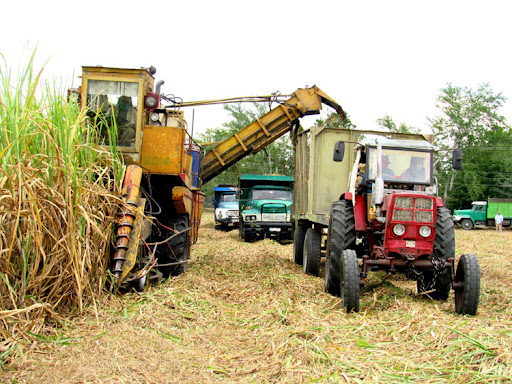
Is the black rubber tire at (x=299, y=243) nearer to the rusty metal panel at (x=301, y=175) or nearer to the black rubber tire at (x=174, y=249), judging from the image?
the rusty metal panel at (x=301, y=175)

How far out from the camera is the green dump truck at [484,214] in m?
31.8

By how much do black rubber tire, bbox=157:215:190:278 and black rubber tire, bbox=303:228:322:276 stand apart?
2296 mm

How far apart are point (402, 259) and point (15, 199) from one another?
13.1 ft

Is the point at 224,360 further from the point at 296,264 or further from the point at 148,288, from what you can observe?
the point at 296,264

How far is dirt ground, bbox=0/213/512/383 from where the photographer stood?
3.29 meters

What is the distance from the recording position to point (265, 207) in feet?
48.9

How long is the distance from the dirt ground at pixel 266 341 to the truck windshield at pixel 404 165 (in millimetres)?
1479

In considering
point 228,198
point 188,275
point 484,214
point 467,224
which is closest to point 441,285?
point 188,275

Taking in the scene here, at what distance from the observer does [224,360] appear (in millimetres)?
3656

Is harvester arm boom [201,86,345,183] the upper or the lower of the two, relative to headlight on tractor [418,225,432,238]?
upper

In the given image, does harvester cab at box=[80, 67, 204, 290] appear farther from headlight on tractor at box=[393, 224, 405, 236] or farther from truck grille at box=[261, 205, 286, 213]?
truck grille at box=[261, 205, 286, 213]

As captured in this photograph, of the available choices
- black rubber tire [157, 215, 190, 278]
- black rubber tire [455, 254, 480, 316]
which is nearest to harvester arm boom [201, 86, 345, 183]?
black rubber tire [157, 215, 190, 278]

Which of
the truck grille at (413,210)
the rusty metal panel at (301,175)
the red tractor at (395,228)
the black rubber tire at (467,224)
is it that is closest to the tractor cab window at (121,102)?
the red tractor at (395,228)

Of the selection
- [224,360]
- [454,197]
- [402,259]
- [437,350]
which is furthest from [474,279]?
[454,197]
